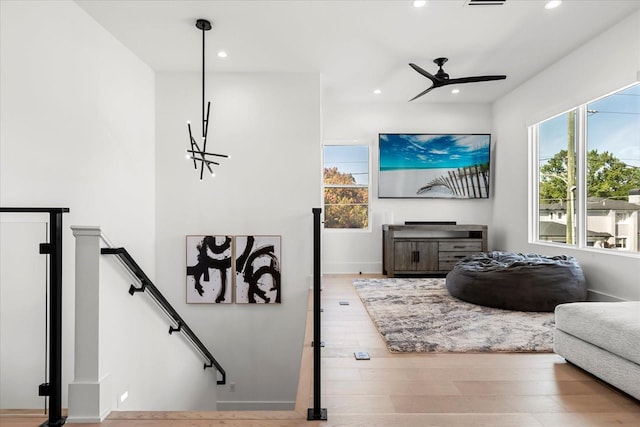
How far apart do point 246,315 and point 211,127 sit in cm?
252

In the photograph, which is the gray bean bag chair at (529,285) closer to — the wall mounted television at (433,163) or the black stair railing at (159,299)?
the wall mounted television at (433,163)

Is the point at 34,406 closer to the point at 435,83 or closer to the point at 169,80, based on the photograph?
the point at 169,80

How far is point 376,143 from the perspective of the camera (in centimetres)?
639

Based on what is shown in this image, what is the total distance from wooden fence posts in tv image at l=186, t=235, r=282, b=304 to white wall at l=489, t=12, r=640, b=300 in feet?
12.0

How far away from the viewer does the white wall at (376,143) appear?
20.8 feet

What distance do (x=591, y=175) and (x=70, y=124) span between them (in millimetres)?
5334

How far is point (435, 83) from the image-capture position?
4598 mm

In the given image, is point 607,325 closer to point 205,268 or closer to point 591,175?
point 591,175

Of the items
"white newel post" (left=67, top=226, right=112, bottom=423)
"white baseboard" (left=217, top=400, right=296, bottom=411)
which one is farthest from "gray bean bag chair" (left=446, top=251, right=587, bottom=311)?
"white newel post" (left=67, top=226, right=112, bottom=423)

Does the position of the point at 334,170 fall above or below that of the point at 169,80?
below

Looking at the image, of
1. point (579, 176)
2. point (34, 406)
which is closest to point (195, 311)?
point (34, 406)

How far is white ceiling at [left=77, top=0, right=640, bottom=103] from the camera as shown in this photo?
10.9 feet

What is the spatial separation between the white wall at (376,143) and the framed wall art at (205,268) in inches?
81.4

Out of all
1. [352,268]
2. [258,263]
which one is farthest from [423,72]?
[352,268]
